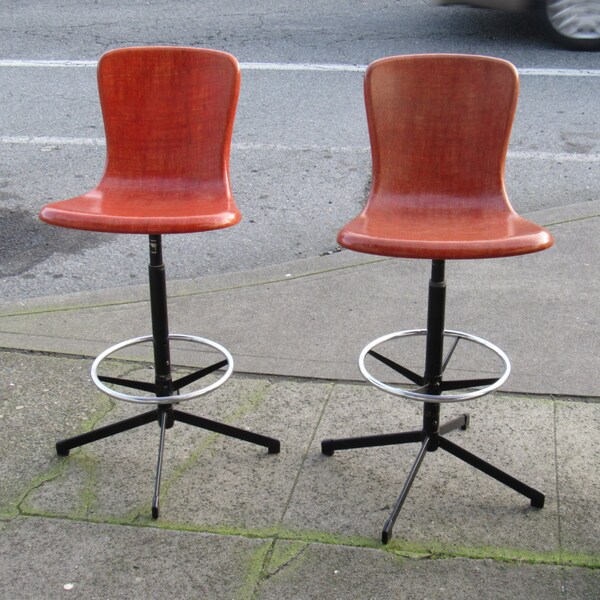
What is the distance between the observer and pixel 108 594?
2930 millimetres

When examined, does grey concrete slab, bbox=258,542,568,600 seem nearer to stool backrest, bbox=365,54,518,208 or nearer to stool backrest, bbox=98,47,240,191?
stool backrest, bbox=365,54,518,208

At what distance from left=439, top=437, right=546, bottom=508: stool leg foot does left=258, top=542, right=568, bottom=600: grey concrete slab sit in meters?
0.33

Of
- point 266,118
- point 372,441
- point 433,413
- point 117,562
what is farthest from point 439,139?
point 266,118

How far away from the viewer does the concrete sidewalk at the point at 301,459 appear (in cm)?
301

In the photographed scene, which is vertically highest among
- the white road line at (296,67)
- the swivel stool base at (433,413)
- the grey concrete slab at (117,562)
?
the white road line at (296,67)

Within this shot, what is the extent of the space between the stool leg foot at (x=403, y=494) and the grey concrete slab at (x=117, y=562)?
0.40 m

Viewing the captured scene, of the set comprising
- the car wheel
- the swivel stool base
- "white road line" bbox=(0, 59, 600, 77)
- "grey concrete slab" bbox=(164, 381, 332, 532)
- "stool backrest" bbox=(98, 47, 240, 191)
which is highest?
"stool backrest" bbox=(98, 47, 240, 191)

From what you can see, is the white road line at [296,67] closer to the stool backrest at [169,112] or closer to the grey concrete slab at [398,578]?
the stool backrest at [169,112]

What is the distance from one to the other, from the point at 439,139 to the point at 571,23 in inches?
255

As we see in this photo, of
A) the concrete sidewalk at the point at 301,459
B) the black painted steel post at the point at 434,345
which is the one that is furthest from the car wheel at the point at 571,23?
the black painted steel post at the point at 434,345

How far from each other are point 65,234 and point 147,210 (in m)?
Answer: 2.64

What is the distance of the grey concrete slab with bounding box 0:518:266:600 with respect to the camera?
2941mm

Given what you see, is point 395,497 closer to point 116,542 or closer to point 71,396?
point 116,542

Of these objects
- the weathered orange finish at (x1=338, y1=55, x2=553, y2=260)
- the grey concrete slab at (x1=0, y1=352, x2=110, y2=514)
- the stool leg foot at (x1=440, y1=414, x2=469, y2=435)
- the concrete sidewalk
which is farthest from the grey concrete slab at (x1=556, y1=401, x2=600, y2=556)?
the grey concrete slab at (x1=0, y1=352, x2=110, y2=514)
